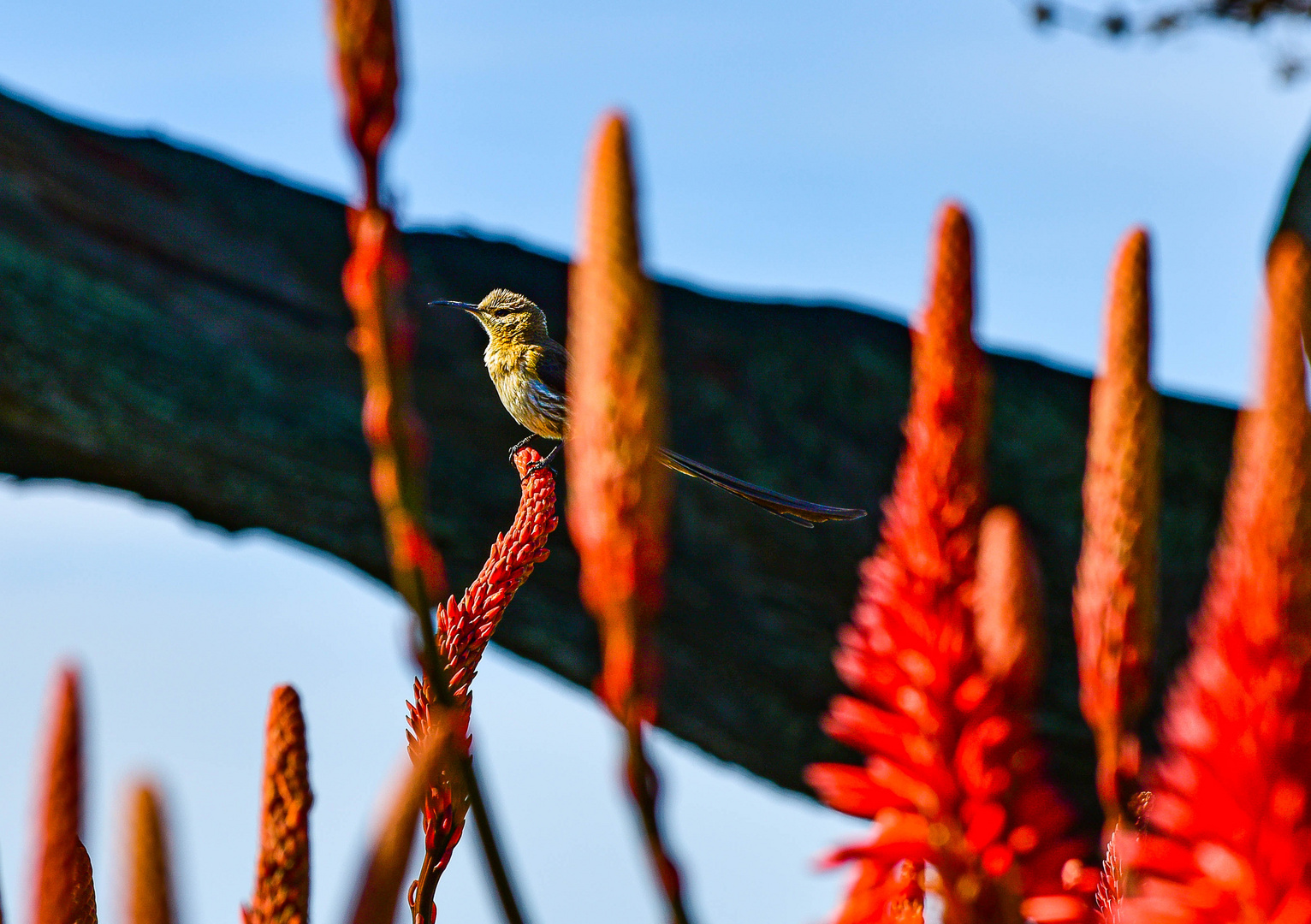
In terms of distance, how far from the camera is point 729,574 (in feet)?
28.8

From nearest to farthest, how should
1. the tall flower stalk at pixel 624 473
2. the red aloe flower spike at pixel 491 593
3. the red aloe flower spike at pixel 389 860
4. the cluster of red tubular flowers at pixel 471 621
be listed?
the red aloe flower spike at pixel 389 860
the tall flower stalk at pixel 624 473
the cluster of red tubular flowers at pixel 471 621
the red aloe flower spike at pixel 491 593

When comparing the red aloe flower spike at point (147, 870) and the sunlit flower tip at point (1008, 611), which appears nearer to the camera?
the red aloe flower spike at point (147, 870)

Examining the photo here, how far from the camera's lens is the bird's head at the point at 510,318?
352cm

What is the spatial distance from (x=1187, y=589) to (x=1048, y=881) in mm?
9386

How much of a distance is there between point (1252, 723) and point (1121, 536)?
1.27ft

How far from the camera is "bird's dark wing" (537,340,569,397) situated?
11.1ft

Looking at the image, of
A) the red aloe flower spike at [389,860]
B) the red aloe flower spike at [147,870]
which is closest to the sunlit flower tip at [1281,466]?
the red aloe flower spike at [389,860]

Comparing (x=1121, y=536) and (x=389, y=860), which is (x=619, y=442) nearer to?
(x=389, y=860)

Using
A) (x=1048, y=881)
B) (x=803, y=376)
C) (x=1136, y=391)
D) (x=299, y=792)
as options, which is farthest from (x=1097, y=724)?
(x=803, y=376)

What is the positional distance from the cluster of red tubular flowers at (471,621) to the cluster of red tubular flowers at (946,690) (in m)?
0.43

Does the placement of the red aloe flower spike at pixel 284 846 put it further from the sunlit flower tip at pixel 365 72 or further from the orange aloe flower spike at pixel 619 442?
the sunlit flower tip at pixel 365 72

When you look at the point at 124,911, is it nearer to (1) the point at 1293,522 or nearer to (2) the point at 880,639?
(2) the point at 880,639

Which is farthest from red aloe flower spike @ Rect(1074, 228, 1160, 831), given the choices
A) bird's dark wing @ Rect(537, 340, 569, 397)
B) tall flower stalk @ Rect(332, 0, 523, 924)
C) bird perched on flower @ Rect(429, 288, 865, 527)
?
bird's dark wing @ Rect(537, 340, 569, 397)

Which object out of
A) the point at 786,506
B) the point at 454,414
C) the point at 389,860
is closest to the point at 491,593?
the point at 786,506
